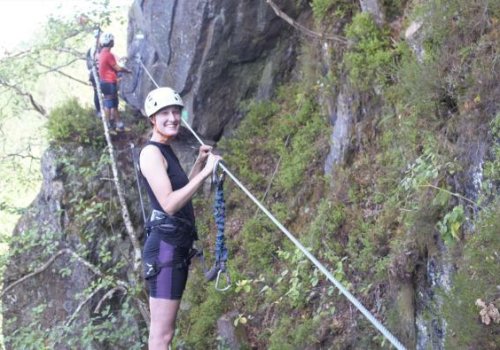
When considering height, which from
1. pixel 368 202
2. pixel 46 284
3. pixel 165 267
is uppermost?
pixel 46 284

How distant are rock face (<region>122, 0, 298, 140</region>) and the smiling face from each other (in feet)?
16.9

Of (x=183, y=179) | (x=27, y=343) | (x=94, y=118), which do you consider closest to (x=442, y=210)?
(x=183, y=179)

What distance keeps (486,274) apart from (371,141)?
324 centimetres

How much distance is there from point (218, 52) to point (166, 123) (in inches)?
208

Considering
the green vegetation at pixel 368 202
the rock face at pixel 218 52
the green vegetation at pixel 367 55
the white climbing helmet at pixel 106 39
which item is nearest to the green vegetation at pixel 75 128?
the green vegetation at pixel 368 202

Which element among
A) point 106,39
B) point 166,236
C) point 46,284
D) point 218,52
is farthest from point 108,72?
point 166,236

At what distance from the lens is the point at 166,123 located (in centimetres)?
449

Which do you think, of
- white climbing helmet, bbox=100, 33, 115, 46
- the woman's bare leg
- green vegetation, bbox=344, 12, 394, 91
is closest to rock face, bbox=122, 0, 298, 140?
white climbing helmet, bbox=100, 33, 115, 46

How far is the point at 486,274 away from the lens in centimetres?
326

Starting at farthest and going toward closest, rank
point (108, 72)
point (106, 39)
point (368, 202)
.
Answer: point (108, 72) < point (106, 39) < point (368, 202)

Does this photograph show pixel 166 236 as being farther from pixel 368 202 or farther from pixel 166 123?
pixel 368 202

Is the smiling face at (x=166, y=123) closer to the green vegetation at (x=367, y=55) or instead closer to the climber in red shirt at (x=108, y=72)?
the green vegetation at (x=367, y=55)

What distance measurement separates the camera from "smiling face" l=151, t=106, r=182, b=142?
4445mm

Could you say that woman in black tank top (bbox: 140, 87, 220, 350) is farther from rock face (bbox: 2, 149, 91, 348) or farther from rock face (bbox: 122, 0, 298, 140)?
rock face (bbox: 122, 0, 298, 140)
